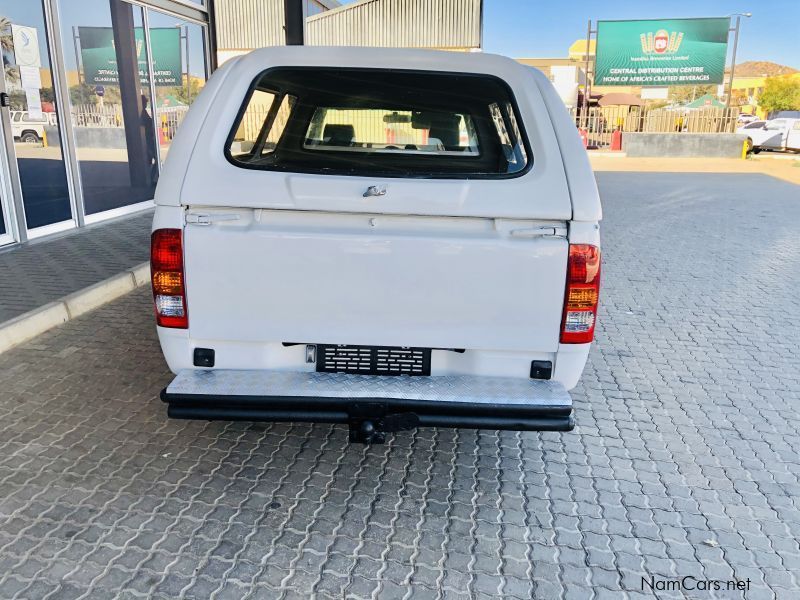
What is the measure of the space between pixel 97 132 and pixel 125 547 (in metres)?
8.31

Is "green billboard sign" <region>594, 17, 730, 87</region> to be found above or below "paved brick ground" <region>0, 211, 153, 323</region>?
above

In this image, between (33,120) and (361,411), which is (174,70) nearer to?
(33,120)

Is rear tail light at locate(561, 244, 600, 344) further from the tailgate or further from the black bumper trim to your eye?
the black bumper trim

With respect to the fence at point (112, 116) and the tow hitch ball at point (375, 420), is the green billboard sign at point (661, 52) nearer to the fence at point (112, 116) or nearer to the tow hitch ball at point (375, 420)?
the fence at point (112, 116)

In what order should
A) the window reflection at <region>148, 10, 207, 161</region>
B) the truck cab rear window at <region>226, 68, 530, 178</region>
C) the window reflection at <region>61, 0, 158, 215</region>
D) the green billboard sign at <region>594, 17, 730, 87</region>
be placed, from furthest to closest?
1. the green billboard sign at <region>594, 17, 730, 87</region>
2. the window reflection at <region>148, 10, 207, 161</region>
3. the window reflection at <region>61, 0, 158, 215</region>
4. the truck cab rear window at <region>226, 68, 530, 178</region>

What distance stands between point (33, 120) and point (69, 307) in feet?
12.0

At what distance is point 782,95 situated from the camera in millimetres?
62219

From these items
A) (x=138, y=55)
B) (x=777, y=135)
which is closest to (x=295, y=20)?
(x=138, y=55)

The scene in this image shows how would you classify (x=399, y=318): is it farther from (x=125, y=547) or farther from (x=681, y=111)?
(x=681, y=111)

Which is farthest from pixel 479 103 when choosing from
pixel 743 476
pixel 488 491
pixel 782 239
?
pixel 782 239

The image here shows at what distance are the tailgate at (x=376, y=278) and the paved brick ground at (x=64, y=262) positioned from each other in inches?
118

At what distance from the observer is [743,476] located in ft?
10.7

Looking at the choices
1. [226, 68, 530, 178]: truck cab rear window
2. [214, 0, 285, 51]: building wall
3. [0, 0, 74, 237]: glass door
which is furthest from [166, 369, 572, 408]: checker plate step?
[214, 0, 285, 51]: building wall

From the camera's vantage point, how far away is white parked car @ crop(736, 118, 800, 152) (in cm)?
2547
